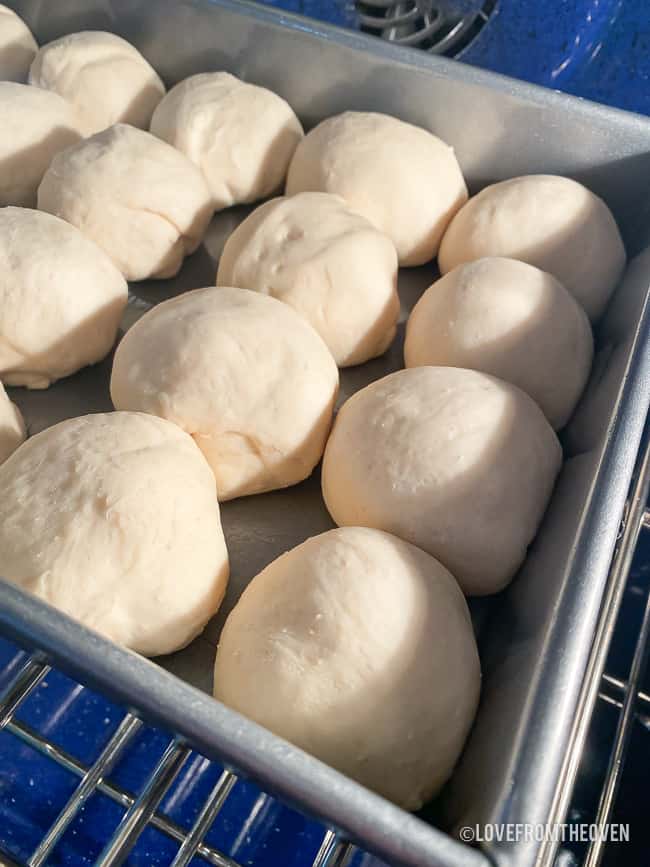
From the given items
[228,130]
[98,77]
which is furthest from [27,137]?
[228,130]

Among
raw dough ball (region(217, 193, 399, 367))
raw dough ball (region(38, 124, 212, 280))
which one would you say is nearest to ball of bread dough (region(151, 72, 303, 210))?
raw dough ball (region(38, 124, 212, 280))

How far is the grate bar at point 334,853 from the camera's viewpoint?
2.11 feet

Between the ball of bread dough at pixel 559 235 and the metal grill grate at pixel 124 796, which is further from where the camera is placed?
the ball of bread dough at pixel 559 235

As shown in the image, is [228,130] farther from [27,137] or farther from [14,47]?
[14,47]

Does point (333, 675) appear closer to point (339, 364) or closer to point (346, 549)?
point (346, 549)

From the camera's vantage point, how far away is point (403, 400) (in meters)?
0.86

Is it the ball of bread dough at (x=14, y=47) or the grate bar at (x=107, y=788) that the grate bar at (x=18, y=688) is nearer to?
the grate bar at (x=107, y=788)

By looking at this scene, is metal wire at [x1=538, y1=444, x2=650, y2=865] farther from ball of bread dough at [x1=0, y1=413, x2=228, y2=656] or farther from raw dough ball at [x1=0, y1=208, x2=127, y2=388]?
raw dough ball at [x1=0, y1=208, x2=127, y2=388]

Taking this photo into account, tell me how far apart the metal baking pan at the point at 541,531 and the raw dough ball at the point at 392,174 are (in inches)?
3.0

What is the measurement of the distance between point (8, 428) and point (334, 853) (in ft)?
1.84

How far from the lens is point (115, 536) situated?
737 millimetres

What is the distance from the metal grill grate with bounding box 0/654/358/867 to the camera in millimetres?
676

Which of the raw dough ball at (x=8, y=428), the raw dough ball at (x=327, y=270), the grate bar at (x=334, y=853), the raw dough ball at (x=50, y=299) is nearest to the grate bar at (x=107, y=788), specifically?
the grate bar at (x=334, y=853)

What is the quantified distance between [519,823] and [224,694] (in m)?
0.29
